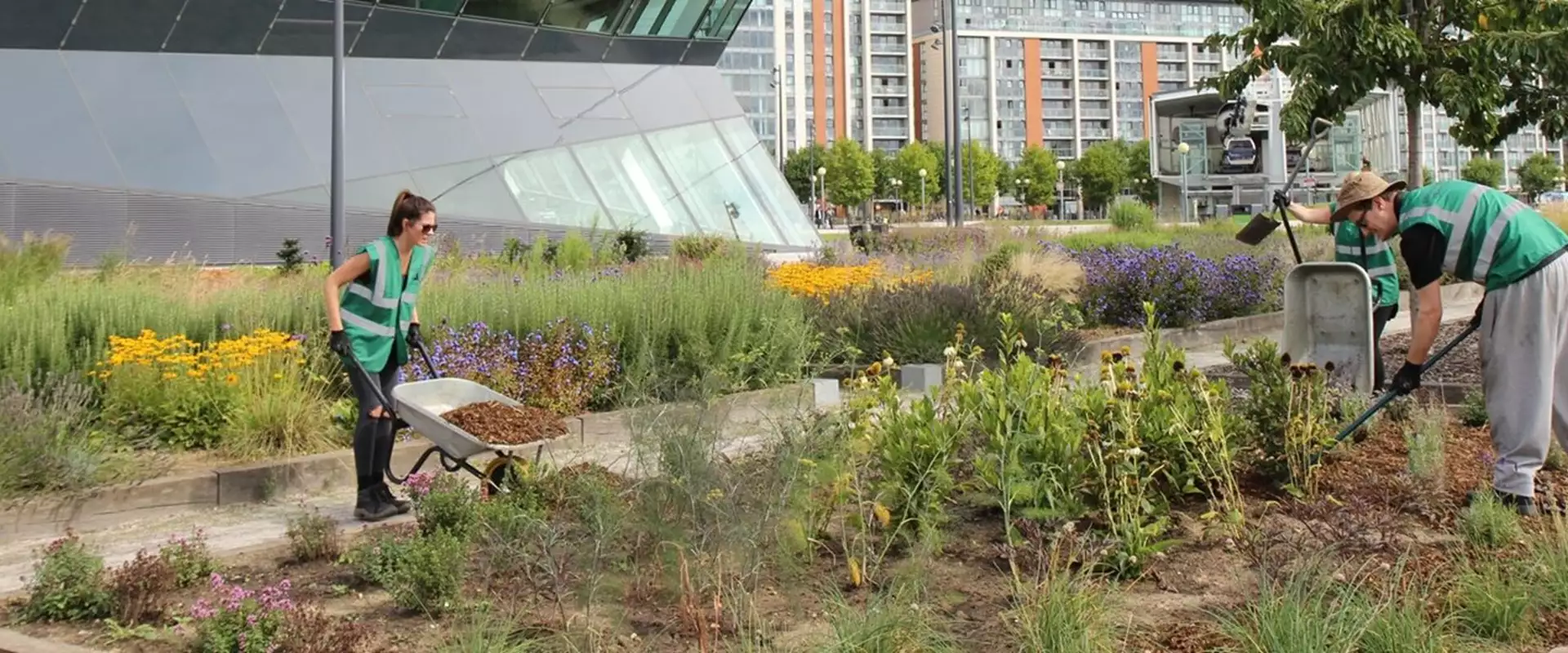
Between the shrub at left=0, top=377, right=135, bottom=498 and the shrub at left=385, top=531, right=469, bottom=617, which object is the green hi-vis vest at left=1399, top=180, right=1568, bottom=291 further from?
the shrub at left=0, top=377, right=135, bottom=498

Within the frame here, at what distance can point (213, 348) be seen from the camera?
25.3 feet

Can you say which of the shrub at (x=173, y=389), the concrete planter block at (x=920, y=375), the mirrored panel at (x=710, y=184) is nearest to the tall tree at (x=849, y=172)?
the mirrored panel at (x=710, y=184)

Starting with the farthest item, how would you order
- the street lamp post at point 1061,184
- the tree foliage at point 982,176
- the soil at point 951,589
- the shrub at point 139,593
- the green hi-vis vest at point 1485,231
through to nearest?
1. the street lamp post at point 1061,184
2. the tree foliage at point 982,176
3. the green hi-vis vest at point 1485,231
4. the shrub at point 139,593
5. the soil at point 951,589

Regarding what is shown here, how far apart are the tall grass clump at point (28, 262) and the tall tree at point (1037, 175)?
4391 inches

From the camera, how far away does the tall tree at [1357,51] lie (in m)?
8.89

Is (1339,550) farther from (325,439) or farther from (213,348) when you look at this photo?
(213,348)

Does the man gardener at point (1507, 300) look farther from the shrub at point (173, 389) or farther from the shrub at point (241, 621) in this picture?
the shrub at point (173, 389)

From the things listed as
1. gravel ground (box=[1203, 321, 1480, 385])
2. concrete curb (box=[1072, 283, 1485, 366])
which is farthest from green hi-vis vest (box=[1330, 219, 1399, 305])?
concrete curb (box=[1072, 283, 1485, 366])

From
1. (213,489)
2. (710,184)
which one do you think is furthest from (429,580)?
(710,184)

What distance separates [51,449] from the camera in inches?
249

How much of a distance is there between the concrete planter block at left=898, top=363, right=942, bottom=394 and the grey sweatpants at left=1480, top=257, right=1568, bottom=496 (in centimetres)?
510

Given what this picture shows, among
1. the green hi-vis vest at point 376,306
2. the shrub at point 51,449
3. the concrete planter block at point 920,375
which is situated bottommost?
the shrub at point 51,449

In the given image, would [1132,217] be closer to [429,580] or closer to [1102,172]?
[429,580]

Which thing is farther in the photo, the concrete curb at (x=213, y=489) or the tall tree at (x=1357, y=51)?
the tall tree at (x=1357, y=51)
